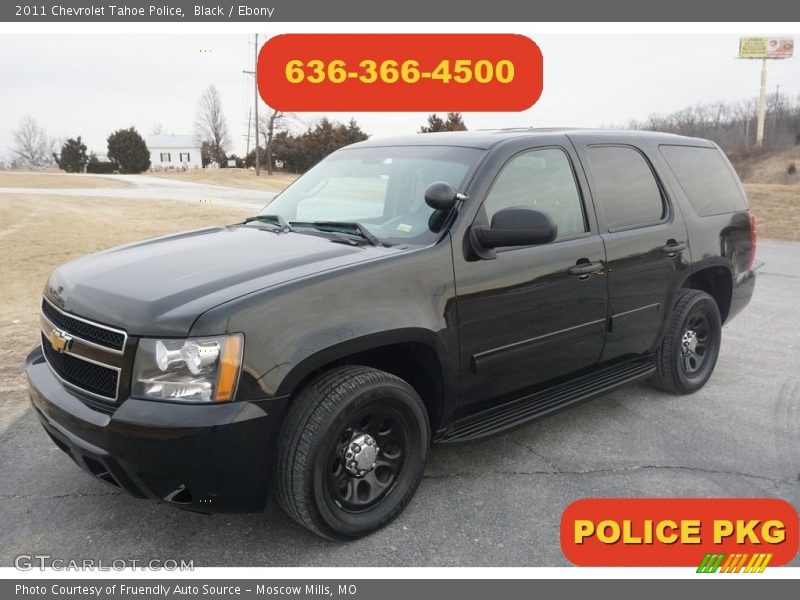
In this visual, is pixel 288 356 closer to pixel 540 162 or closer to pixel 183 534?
pixel 183 534

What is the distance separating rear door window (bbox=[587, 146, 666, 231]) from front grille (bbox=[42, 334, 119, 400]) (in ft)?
10.00

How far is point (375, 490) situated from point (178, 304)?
1.30m

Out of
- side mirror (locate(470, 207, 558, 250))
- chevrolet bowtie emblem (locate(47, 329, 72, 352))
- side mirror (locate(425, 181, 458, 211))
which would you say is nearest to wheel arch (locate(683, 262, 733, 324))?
side mirror (locate(470, 207, 558, 250))

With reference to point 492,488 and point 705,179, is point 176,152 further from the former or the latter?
point 492,488

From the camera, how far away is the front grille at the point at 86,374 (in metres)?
2.89

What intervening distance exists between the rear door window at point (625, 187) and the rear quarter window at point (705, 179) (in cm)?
37

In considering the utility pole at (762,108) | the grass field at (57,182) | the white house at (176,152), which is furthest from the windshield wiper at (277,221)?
the white house at (176,152)

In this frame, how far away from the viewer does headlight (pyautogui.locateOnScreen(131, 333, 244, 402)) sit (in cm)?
272

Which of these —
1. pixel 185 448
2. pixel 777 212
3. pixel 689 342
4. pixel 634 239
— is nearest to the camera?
pixel 185 448

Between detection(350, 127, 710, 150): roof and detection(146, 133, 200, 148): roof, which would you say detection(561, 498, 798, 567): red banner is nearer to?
detection(350, 127, 710, 150): roof

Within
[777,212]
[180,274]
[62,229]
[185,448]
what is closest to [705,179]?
[180,274]

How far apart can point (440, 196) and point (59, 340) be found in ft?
6.50

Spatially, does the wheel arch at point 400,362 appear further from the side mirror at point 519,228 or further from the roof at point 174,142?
the roof at point 174,142

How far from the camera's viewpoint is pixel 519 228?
3.39m
